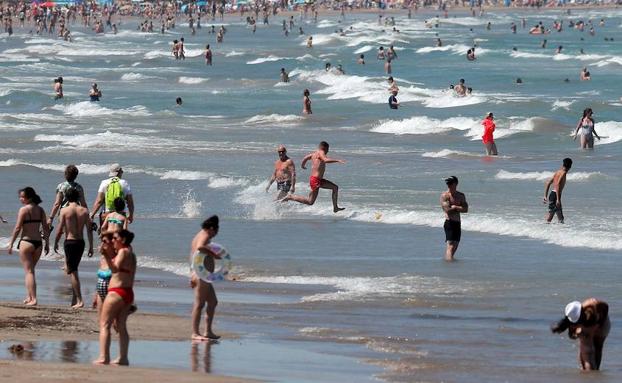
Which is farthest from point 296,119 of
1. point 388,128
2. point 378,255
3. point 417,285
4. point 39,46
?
point 39,46

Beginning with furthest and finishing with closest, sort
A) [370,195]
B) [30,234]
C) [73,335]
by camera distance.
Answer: [370,195], [30,234], [73,335]

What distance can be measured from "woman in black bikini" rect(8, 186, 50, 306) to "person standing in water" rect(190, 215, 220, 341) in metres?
2.12

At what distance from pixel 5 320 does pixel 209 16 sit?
107 metres

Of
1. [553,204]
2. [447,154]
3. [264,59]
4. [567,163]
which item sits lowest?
[264,59]

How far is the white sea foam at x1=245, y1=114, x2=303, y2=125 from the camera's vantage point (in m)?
40.1

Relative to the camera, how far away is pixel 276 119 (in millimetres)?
40531

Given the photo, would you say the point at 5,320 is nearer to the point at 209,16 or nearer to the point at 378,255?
the point at 378,255

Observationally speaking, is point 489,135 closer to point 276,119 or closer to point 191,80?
point 276,119

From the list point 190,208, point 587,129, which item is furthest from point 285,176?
point 587,129

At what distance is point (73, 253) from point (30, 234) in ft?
1.50

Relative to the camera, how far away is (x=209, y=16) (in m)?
118

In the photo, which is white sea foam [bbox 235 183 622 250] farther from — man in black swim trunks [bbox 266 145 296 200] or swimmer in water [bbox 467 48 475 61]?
swimmer in water [bbox 467 48 475 61]

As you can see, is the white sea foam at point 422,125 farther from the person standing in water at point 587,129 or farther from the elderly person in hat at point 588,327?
the elderly person in hat at point 588,327

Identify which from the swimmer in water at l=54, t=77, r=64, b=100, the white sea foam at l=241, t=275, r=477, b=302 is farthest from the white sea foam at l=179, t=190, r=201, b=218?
the swimmer in water at l=54, t=77, r=64, b=100
